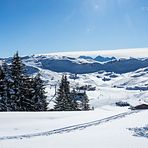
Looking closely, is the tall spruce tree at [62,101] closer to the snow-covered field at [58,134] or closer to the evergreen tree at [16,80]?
the evergreen tree at [16,80]

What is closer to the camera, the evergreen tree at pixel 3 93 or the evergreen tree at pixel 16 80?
the evergreen tree at pixel 3 93

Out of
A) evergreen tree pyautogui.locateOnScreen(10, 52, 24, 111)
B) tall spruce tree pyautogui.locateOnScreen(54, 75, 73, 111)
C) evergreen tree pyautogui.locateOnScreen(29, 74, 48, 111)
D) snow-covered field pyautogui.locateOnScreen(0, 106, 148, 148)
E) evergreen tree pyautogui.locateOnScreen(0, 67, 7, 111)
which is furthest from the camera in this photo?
tall spruce tree pyautogui.locateOnScreen(54, 75, 73, 111)

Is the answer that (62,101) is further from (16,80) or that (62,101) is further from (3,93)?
(3,93)

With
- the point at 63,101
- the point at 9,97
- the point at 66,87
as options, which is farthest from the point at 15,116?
the point at 66,87

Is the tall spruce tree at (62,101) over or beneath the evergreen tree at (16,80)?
beneath

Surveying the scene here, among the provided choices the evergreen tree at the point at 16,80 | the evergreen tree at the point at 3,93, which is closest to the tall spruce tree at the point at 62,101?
the evergreen tree at the point at 16,80

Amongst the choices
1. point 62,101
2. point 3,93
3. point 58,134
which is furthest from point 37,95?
point 58,134

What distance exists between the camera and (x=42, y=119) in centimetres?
2912

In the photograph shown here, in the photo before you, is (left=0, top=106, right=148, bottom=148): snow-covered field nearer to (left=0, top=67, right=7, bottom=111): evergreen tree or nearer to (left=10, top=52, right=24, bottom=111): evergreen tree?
(left=0, top=67, right=7, bottom=111): evergreen tree

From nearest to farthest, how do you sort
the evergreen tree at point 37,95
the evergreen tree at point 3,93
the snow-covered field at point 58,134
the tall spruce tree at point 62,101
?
the snow-covered field at point 58,134
the evergreen tree at point 3,93
the evergreen tree at point 37,95
the tall spruce tree at point 62,101

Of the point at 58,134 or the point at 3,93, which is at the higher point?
the point at 3,93

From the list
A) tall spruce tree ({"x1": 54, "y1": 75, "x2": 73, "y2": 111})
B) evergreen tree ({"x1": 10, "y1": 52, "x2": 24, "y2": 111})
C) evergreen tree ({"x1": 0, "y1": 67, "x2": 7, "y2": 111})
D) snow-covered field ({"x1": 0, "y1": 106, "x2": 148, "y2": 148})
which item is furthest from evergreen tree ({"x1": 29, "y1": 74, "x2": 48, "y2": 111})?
snow-covered field ({"x1": 0, "y1": 106, "x2": 148, "y2": 148})

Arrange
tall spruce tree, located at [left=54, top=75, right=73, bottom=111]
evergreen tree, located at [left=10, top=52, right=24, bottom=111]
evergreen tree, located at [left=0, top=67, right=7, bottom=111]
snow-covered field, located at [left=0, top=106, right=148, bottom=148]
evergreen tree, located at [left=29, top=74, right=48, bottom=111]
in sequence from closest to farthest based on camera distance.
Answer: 1. snow-covered field, located at [left=0, top=106, right=148, bottom=148]
2. evergreen tree, located at [left=0, top=67, right=7, bottom=111]
3. evergreen tree, located at [left=10, top=52, right=24, bottom=111]
4. evergreen tree, located at [left=29, top=74, right=48, bottom=111]
5. tall spruce tree, located at [left=54, top=75, right=73, bottom=111]

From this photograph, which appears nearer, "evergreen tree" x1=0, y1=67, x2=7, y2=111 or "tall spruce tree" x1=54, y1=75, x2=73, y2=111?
"evergreen tree" x1=0, y1=67, x2=7, y2=111
